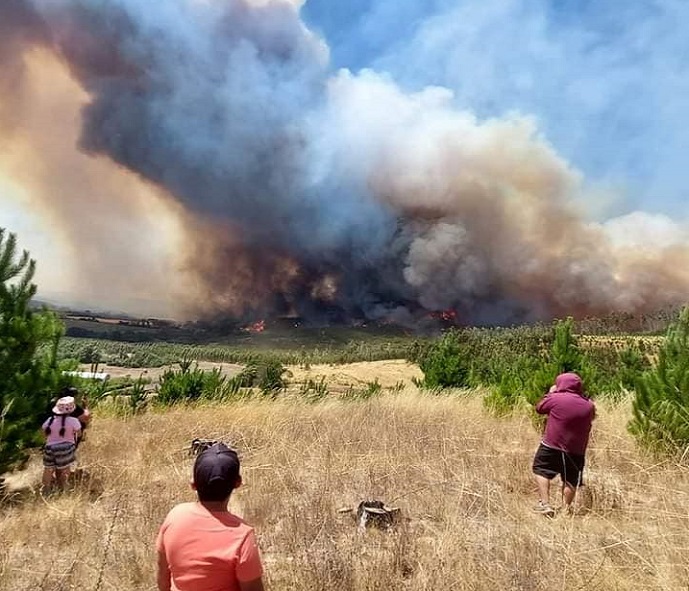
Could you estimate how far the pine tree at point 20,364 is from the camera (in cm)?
740

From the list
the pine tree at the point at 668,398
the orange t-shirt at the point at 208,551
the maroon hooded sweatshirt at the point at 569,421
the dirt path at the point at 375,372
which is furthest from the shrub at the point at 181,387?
the dirt path at the point at 375,372

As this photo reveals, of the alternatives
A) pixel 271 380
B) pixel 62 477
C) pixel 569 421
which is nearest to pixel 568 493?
pixel 569 421

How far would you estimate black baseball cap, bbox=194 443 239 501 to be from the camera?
271 cm

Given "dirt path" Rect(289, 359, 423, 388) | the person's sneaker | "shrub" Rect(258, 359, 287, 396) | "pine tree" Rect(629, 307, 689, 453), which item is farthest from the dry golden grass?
"dirt path" Rect(289, 359, 423, 388)

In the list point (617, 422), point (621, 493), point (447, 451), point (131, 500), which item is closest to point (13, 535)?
point (131, 500)

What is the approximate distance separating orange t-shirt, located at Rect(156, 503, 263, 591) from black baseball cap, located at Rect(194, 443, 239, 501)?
10 centimetres

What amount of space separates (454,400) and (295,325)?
270 ft

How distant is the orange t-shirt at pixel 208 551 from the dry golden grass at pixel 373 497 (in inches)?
60.4

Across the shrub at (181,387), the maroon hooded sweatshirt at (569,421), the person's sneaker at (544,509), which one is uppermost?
the maroon hooded sweatshirt at (569,421)

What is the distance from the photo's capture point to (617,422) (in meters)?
10.7

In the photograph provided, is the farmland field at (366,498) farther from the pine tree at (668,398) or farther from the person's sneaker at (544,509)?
the pine tree at (668,398)

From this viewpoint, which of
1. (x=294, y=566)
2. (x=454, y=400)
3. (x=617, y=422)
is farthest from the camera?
(x=454, y=400)

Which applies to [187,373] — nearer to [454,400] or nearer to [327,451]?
[454,400]

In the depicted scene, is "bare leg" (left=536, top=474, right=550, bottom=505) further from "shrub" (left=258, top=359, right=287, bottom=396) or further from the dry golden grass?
"shrub" (left=258, top=359, right=287, bottom=396)
